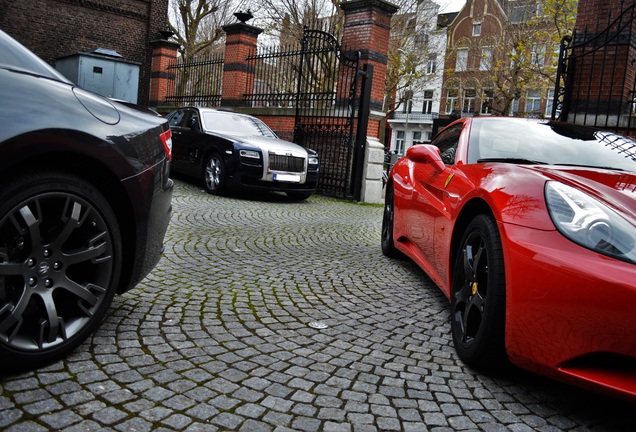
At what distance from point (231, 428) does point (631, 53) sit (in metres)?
9.47

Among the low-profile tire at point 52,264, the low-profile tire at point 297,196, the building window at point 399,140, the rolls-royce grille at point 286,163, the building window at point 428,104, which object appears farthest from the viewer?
the building window at point 399,140

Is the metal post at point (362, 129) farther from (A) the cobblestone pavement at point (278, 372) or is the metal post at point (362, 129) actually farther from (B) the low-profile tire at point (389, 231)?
(A) the cobblestone pavement at point (278, 372)

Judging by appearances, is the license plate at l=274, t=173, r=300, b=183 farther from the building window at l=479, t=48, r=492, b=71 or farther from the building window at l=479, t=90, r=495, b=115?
the building window at l=479, t=90, r=495, b=115

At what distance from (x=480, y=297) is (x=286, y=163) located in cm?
711

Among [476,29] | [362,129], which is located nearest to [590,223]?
[362,129]

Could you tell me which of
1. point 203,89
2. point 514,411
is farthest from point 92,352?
point 203,89

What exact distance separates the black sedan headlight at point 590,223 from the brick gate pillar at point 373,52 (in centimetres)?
901

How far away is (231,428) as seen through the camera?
6.60 ft

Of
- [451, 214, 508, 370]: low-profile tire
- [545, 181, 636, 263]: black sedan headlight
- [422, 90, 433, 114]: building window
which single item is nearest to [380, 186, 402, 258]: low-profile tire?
[451, 214, 508, 370]: low-profile tire

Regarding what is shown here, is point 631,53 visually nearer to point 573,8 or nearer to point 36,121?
point 36,121

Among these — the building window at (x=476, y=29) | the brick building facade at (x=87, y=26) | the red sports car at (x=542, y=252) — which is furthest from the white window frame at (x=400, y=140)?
the red sports car at (x=542, y=252)

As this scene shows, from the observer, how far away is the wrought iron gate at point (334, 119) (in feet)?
37.4

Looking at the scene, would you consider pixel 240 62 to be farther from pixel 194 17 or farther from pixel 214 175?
pixel 194 17

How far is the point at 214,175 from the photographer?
9703 millimetres
